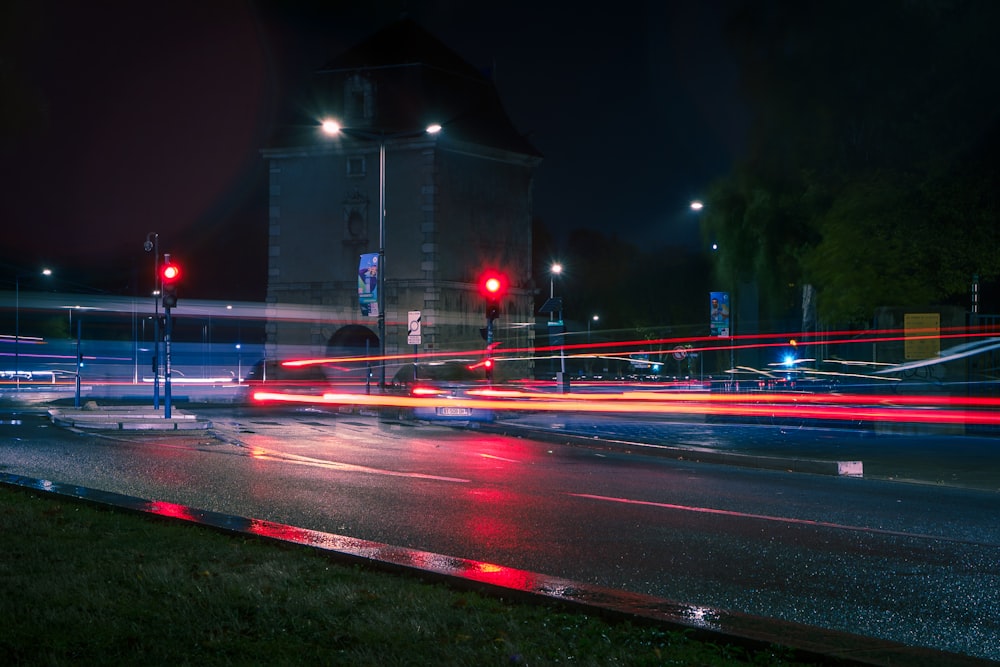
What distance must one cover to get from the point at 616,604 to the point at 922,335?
18.3m

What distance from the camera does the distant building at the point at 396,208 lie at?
56031 millimetres

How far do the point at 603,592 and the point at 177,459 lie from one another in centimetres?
1264

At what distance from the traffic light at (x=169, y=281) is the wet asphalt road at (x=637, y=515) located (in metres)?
5.27

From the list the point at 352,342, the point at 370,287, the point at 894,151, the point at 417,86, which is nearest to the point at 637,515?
the point at 894,151

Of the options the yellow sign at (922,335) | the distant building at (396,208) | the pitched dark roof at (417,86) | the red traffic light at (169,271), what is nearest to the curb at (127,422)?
the red traffic light at (169,271)

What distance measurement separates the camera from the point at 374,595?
6.89m

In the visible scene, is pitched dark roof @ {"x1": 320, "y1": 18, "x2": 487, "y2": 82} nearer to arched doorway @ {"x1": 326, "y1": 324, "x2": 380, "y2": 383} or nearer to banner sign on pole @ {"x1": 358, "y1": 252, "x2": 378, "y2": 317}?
arched doorway @ {"x1": 326, "y1": 324, "x2": 380, "y2": 383}

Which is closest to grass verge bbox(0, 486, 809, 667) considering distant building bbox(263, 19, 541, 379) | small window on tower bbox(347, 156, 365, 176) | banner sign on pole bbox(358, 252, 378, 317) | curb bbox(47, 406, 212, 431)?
curb bbox(47, 406, 212, 431)

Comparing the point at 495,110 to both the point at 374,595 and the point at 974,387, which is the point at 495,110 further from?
the point at 374,595

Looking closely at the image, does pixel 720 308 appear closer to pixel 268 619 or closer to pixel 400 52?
pixel 400 52

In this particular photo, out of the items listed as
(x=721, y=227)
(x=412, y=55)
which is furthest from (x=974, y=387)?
(x=412, y=55)

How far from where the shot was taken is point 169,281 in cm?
2664

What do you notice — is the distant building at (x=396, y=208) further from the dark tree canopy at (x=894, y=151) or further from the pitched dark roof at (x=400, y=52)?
the dark tree canopy at (x=894, y=151)

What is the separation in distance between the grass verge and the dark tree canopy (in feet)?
54.4
